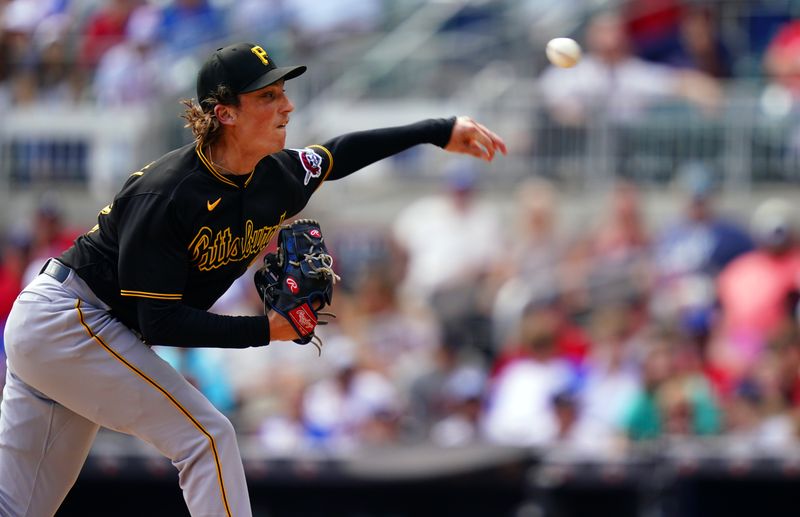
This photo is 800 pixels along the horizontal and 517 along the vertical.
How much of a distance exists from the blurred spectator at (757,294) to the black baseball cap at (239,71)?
479cm

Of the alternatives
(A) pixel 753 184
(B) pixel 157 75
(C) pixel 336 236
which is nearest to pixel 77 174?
(B) pixel 157 75

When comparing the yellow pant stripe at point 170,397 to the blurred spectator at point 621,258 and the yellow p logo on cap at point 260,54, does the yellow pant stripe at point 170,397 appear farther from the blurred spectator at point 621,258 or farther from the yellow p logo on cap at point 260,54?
the blurred spectator at point 621,258

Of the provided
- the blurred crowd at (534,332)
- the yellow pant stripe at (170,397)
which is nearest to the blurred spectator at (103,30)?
the blurred crowd at (534,332)

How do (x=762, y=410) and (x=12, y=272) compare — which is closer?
(x=762, y=410)

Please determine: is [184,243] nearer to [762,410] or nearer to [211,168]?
[211,168]

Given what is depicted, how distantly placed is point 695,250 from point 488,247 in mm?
1618

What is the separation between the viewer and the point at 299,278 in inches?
167

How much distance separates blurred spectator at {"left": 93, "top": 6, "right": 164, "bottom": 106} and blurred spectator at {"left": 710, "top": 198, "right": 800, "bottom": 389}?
5458mm

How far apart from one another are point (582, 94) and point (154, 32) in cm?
430

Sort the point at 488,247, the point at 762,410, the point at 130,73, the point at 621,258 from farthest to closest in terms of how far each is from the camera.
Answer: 1. the point at 130,73
2. the point at 488,247
3. the point at 621,258
4. the point at 762,410

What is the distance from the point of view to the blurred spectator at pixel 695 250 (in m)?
8.77

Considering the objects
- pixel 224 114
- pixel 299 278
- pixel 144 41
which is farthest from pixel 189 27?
pixel 299 278

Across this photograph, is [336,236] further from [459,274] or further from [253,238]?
[253,238]

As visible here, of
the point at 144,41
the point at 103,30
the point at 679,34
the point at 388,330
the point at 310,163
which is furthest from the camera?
the point at 103,30
